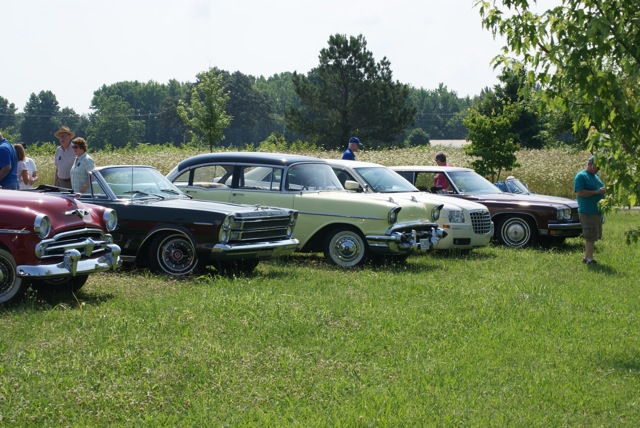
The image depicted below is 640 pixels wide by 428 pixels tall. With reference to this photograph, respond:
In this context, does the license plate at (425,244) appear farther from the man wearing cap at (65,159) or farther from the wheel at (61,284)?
the man wearing cap at (65,159)

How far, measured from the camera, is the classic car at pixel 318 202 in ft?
45.6

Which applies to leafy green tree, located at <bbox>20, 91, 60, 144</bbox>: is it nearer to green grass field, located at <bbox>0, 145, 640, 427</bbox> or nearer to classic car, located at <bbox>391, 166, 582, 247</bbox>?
classic car, located at <bbox>391, 166, 582, 247</bbox>

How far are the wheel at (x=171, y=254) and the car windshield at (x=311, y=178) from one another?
2.74 m

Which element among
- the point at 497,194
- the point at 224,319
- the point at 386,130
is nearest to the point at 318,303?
the point at 224,319

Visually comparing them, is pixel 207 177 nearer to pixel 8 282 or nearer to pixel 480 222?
pixel 480 222

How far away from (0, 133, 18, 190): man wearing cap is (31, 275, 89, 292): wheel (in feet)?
9.14

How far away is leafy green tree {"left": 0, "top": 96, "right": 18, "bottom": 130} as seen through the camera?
133250 mm

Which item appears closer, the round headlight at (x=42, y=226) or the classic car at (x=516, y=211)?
the round headlight at (x=42, y=226)

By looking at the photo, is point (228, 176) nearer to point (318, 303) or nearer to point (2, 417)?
point (318, 303)

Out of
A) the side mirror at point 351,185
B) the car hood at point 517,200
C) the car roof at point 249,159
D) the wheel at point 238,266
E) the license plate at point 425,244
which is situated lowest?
the wheel at point 238,266

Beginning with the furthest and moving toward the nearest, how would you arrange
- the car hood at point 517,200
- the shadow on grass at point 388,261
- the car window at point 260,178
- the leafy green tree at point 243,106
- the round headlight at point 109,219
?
the leafy green tree at point 243,106, the car hood at point 517,200, the car window at point 260,178, the shadow on grass at point 388,261, the round headlight at point 109,219

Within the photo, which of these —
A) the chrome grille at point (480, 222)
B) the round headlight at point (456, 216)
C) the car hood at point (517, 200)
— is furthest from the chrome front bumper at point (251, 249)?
the car hood at point (517, 200)

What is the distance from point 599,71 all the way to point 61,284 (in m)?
6.36

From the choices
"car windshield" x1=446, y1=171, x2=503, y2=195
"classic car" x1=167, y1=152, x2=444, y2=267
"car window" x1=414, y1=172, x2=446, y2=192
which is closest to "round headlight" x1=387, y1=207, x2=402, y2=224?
"classic car" x1=167, y1=152, x2=444, y2=267
